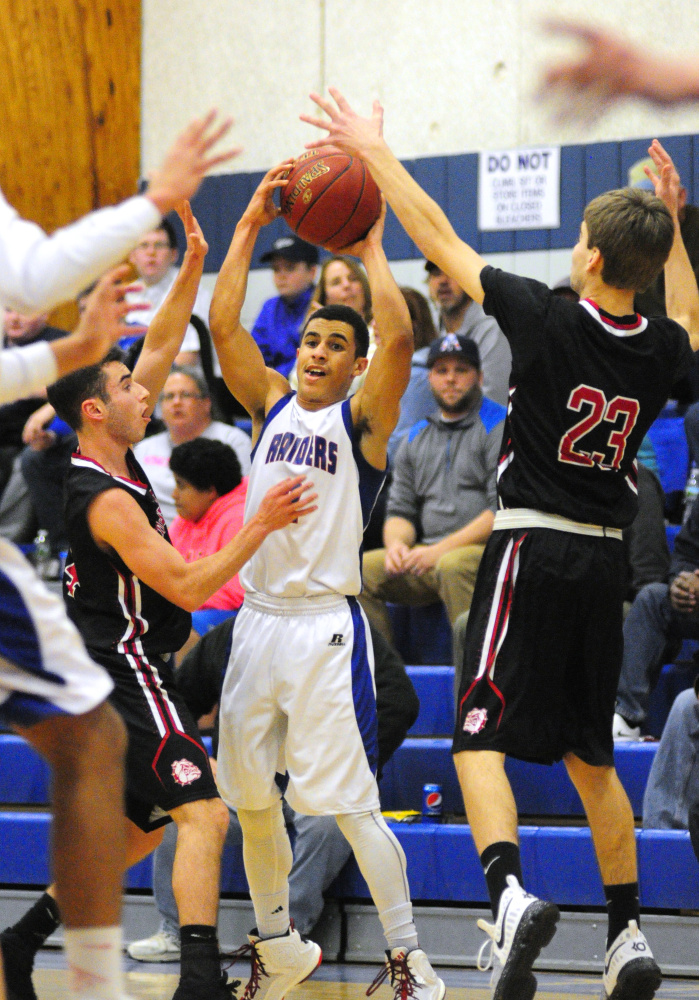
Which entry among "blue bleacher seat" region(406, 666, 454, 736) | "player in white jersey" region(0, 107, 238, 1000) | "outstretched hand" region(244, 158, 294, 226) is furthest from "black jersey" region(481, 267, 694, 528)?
"blue bleacher seat" region(406, 666, 454, 736)

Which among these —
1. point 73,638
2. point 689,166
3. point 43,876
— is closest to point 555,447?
point 73,638

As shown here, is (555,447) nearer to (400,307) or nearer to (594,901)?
(400,307)

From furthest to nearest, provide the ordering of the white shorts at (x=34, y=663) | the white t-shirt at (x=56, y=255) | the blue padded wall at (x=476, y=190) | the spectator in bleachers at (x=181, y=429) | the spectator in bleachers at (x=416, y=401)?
the blue padded wall at (x=476, y=190) < the spectator in bleachers at (x=416, y=401) < the spectator in bleachers at (x=181, y=429) < the white shorts at (x=34, y=663) < the white t-shirt at (x=56, y=255)

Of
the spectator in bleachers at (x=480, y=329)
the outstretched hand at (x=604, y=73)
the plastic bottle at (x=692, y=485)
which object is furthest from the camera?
the spectator in bleachers at (x=480, y=329)

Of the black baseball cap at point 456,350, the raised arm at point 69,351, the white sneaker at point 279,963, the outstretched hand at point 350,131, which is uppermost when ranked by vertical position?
the outstretched hand at point 350,131

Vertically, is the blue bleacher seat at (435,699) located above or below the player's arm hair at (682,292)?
below

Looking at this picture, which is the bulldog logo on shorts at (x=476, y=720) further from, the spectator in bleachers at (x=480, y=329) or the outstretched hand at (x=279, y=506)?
the spectator in bleachers at (x=480, y=329)

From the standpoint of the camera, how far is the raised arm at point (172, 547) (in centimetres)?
373

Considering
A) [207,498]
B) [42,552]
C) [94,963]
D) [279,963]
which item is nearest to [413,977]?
[279,963]

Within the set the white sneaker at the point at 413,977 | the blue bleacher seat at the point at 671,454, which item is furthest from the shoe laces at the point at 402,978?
the blue bleacher seat at the point at 671,454

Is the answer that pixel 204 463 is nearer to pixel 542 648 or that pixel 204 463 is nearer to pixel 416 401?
pixel 416 401

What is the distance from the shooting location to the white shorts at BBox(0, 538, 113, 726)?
8.85 feet

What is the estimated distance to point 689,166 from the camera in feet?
26.6

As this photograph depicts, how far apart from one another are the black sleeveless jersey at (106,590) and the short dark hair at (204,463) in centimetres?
201
